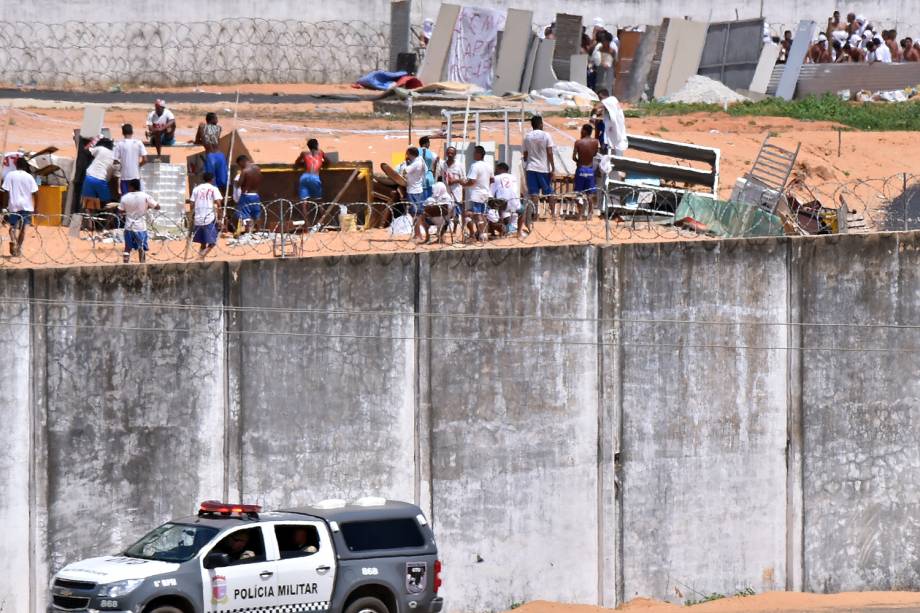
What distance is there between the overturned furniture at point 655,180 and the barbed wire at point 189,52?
15386 millimetres

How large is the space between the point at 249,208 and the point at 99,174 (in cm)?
226

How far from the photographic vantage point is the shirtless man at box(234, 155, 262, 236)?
24.4 meters

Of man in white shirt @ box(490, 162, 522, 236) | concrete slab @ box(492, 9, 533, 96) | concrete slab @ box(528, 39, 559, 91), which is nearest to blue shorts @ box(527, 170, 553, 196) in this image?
man in white shirt @ box(490, 162, 522, 236)

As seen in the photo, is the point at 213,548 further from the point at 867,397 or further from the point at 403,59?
the point at 403,59

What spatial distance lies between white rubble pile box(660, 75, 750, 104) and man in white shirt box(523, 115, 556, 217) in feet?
40.6

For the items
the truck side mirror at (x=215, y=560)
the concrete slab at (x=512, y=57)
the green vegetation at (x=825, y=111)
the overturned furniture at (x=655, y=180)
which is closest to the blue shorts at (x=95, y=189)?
the overturned furniture at (x=655, y=180)

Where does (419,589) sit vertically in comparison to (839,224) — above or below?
below

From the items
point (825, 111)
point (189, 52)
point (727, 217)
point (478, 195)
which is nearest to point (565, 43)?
point (825, 111)

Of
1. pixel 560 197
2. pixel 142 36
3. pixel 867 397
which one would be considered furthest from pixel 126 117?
pixel 867 397

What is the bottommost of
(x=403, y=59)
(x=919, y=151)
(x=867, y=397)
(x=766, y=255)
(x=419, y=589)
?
(x=419, y=589)

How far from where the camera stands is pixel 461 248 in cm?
2267

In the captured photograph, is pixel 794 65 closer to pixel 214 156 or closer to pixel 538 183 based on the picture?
pixel 538 183

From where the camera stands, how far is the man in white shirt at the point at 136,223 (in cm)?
2205

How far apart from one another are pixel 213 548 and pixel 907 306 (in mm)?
11461
